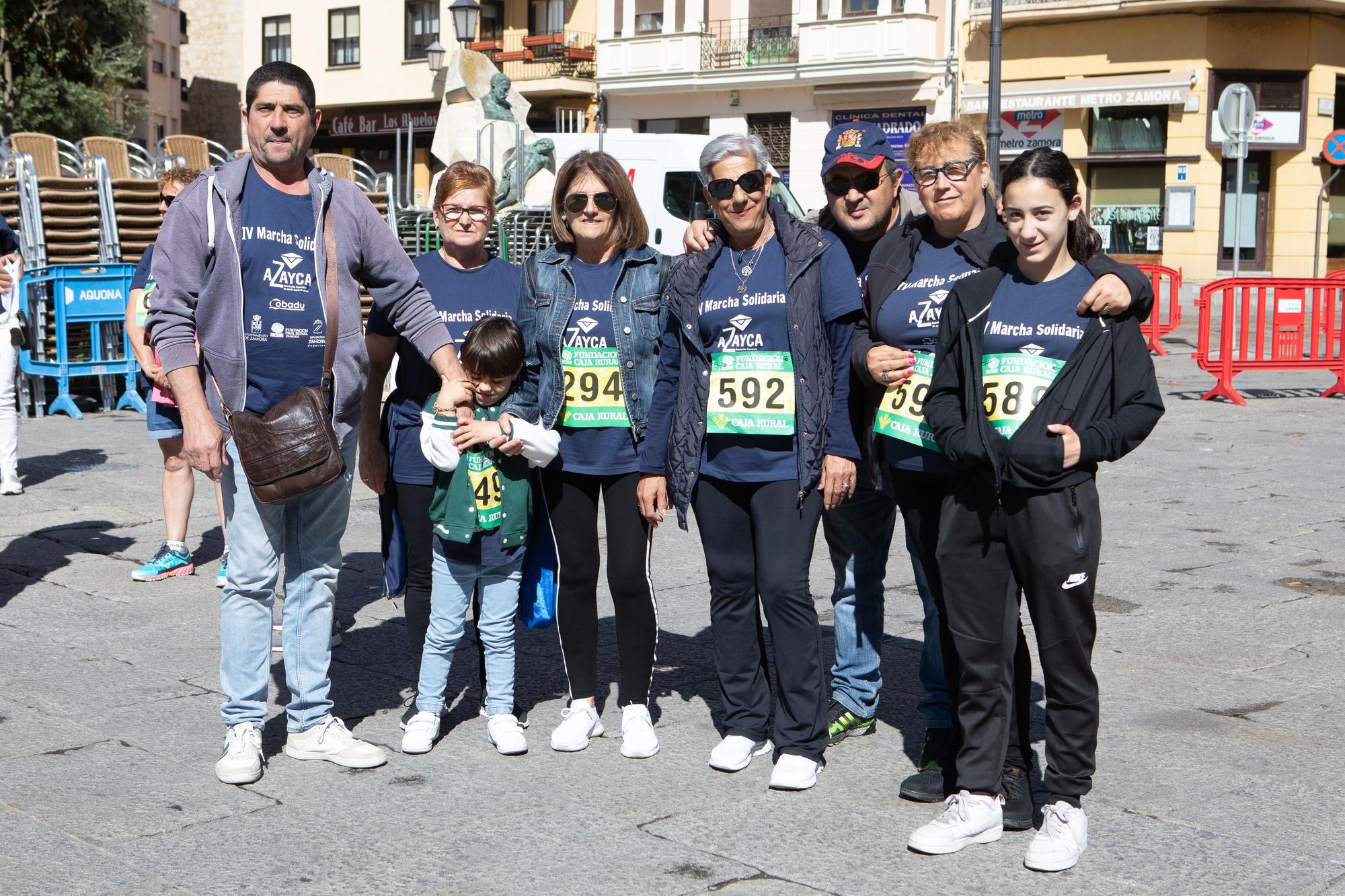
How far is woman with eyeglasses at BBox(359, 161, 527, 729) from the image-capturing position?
17.0ft

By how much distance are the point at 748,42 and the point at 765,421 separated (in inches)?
1348

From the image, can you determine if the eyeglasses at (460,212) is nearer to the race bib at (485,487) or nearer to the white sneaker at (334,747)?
the race bib at (485,487)

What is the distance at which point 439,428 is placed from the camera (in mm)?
4918

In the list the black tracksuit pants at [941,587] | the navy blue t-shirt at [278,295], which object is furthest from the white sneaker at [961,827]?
the navy blue t-shirt at [278,295]

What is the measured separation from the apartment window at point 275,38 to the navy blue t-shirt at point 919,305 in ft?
153

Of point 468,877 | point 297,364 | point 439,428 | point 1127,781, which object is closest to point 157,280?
→ point 297,364

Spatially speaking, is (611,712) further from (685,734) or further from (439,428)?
(439,428)

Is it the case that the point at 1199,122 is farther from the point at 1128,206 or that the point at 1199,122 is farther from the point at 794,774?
the point at 794,774

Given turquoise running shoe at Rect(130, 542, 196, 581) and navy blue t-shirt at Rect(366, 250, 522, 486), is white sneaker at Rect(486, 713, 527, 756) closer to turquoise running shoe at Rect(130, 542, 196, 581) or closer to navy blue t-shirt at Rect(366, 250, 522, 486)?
navy blue t-shirt at Rect(366, 250, 522, 486)

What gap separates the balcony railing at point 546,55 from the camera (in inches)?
1625

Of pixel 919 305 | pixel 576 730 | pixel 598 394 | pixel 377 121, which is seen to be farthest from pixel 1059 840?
pixel 377 121

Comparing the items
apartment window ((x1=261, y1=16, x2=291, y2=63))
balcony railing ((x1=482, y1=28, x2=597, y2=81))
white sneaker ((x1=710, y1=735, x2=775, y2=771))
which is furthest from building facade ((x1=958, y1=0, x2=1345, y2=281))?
white sneaker ((x1=710, y1=735, x2=775, y2=771))

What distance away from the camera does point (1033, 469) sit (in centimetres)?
386

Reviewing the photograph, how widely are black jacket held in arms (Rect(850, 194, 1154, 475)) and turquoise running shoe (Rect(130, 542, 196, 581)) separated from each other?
13.1ft
